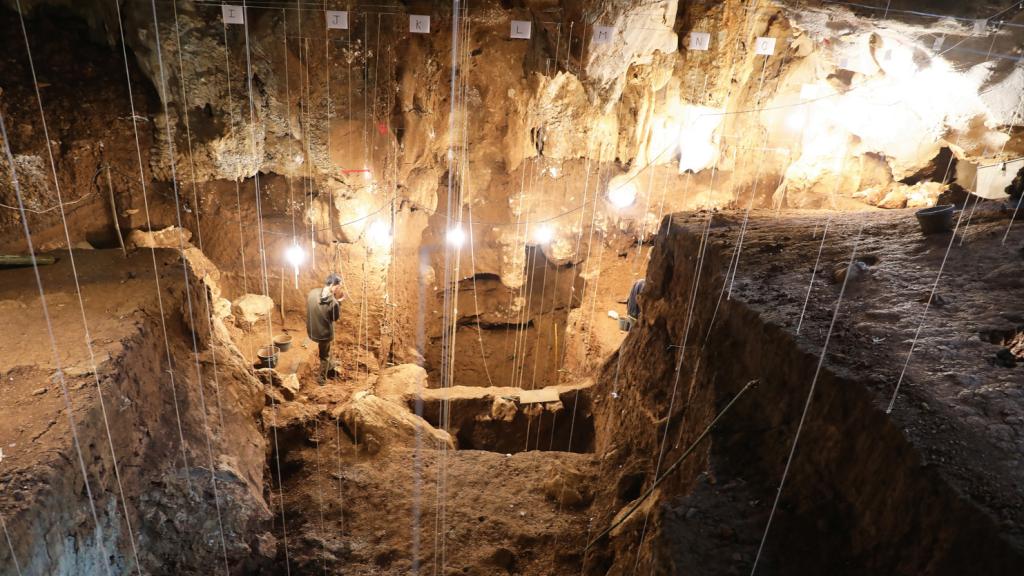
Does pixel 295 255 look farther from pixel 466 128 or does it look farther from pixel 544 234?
pixel 544 234

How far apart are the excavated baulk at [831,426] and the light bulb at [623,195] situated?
610 cm

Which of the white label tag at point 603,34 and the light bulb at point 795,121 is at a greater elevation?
the white label tag at point 603,34

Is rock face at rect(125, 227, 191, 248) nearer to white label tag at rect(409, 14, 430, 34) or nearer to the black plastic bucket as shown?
white label tag at rect(409, 14, 430, 34)

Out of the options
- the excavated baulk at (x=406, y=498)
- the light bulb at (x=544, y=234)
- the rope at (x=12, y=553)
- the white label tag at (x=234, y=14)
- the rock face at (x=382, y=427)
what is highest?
the white label tag at (x=234, y=14)

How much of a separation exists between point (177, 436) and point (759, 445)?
15.6 ft

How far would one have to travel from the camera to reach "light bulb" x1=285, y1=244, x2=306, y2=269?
986cm

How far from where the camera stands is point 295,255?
9.89 m

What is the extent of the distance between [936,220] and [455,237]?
824 centimetres

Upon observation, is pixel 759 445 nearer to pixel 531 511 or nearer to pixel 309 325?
pixel 531 511

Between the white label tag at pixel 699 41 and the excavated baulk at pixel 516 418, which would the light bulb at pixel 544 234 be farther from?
the white label tag at pixel 699 41

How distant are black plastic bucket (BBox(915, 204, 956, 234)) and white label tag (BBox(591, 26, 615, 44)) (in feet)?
18.4

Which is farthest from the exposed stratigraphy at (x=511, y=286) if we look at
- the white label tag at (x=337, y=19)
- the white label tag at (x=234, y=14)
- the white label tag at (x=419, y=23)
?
the white label tag at (x=419, y=23)

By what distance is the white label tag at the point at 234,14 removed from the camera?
22.8ft

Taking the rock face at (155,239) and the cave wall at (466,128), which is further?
the rock face at (155,239)
